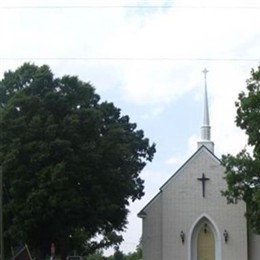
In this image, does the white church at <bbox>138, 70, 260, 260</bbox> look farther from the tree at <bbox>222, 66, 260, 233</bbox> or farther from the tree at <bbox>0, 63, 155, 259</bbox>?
the tree at <bbox>222, 66, 260, 233</bbox>

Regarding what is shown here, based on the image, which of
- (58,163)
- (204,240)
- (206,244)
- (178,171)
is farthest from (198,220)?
(58,163)

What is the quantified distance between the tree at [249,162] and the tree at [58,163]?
9.52m

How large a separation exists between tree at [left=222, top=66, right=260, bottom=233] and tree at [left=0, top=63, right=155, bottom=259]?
952cm

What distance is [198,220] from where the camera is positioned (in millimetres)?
45406

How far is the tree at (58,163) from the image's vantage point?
1636 inches

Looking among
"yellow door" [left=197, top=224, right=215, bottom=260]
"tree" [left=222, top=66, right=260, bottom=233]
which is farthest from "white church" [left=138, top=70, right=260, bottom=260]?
"tree" [left=222, top=66, right=260, bottom=233]

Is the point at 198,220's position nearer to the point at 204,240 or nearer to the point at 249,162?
the point at 204,240

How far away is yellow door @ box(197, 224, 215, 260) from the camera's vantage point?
45.2 metres

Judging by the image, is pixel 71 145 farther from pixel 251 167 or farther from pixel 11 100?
pixel 251 167

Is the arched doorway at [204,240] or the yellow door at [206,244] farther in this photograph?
the yellow door at [206,244]

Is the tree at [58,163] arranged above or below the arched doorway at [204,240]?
above

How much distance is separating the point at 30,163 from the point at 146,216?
8.89 metres

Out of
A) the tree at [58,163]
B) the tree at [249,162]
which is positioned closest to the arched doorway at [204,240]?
the tree at [58,163]

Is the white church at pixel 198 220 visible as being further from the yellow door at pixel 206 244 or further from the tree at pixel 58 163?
the tree at pixel 58 163
